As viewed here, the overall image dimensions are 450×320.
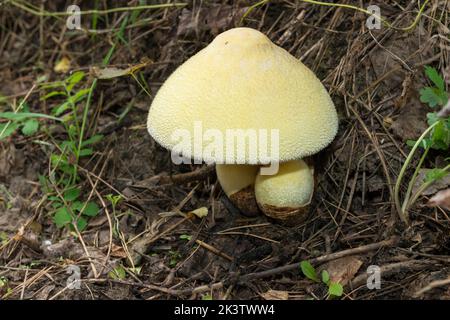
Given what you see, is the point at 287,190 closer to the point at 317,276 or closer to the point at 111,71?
the point at 317,276

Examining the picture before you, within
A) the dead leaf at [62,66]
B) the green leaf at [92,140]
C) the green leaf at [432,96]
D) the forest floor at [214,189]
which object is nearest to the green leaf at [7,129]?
the forest floor at [214,189]

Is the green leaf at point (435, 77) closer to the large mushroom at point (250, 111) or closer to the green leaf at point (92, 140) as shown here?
the large mushroom at point (250, 111)

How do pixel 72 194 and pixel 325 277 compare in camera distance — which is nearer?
pixel 325 277

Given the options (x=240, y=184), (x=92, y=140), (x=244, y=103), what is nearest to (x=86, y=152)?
(x=92, y=140)

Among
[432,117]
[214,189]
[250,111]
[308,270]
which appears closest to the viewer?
[250,111]

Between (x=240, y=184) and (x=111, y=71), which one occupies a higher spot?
(x=111, y=71)
